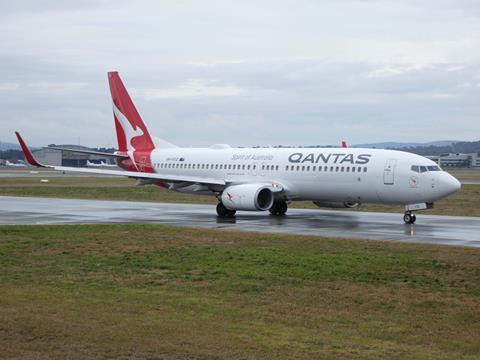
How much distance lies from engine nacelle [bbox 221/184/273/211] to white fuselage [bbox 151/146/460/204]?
59.4 inches

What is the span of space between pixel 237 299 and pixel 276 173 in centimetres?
2210

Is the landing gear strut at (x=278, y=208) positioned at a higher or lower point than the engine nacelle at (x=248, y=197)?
lower

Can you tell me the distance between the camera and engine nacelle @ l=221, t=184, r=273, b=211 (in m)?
33.9

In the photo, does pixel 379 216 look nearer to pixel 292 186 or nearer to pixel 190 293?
pixel 292 186

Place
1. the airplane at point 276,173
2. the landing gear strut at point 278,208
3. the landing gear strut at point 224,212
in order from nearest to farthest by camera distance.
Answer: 1. the airplane at point 276,173
2. the landing gear strut at point 224,212
3. the landing gear strut at point 278,208

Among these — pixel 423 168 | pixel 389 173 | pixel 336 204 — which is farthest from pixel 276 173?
pixel 423 168

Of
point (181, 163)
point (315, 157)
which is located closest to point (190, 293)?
point (315, 157)

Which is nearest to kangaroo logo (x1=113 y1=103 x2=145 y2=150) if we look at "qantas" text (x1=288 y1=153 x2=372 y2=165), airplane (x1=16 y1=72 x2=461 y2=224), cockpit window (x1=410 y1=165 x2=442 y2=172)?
airplane (x1=16 y1=72 x2=461 y2=224)

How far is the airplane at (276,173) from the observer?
1256 inches

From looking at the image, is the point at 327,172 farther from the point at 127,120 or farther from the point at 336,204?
the point at 127,120

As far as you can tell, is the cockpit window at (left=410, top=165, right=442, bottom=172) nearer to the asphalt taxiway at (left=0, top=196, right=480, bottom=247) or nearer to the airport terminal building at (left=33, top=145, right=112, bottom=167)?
the asphalt taxiway at (left=0, top=196, right=480, bottom=247)

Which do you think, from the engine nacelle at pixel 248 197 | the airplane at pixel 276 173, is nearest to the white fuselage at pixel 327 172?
the airplane at pixel 276 173

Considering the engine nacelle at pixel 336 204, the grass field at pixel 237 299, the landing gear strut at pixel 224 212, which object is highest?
the engine nacelle at pixel 336 204

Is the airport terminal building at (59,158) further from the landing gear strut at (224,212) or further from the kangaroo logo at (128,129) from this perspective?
the landing gear strut at (224,212)
